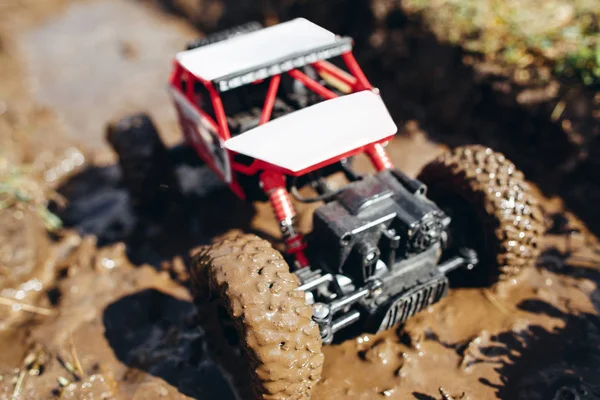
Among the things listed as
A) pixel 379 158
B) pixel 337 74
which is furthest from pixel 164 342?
pixel 337 74

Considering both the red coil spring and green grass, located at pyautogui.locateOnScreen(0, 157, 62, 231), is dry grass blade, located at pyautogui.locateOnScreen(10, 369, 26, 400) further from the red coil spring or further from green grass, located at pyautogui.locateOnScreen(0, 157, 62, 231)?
the red coil spring

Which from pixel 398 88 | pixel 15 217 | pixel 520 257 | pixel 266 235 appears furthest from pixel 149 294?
pixel 398 88

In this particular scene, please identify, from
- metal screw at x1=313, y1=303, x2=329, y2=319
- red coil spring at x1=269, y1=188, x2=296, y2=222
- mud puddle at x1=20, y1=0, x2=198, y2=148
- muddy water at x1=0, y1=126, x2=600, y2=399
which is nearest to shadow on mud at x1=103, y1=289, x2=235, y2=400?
muddy water at x1=0, y1=126, x2=600, y2=399

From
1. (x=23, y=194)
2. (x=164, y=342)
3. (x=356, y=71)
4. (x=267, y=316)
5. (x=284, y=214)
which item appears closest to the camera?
(x=267, y=316)

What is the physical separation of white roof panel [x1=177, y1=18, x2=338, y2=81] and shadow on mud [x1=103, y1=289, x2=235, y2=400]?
2097mm

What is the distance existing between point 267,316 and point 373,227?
1027 millimetres

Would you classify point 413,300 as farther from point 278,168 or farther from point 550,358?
point 278,168

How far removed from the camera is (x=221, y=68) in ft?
13.6

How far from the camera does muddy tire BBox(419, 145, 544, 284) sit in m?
3.80

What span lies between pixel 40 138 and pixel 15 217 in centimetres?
210

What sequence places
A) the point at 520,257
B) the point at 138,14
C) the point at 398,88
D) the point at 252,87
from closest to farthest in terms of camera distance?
1. the point at 520,257
2. the point at 252,87
3. the point at 398,88
4. the point at 138,14

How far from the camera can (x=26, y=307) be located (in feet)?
15.5

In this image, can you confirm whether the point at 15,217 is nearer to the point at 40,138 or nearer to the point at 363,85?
the point at 40,138

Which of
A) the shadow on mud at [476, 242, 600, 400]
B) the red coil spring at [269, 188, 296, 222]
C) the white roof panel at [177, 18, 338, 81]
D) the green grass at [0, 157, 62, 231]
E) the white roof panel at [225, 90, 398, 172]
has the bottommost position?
the shadow on mud at [476, 242, 600, 400]
